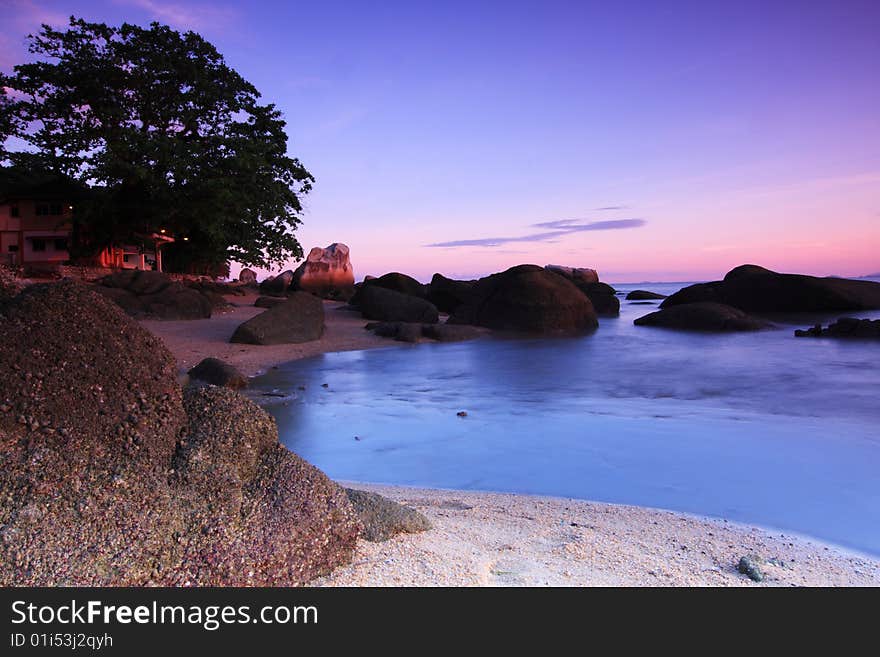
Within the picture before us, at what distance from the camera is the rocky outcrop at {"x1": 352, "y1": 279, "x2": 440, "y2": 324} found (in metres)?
20.8

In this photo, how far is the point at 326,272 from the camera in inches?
1462

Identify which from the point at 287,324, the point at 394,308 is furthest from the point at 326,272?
the point at 287,324

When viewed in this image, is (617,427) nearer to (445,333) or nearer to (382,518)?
(382,518)

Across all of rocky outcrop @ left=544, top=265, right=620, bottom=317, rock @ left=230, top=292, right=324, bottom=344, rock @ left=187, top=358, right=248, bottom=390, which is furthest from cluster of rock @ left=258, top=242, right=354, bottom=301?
rock @ left=187, top=358, right=248, bottom=390

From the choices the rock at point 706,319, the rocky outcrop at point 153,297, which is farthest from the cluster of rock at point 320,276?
the rock at point 706,319

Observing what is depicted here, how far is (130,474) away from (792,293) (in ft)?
98.6

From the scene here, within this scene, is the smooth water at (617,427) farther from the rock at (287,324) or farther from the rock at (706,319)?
the rock at (706,319)

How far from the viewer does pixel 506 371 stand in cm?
1311

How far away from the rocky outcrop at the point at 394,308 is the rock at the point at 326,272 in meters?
14.1

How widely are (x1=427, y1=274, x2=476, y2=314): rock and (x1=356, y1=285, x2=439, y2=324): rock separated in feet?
20.3

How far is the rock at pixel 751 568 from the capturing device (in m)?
2.94
